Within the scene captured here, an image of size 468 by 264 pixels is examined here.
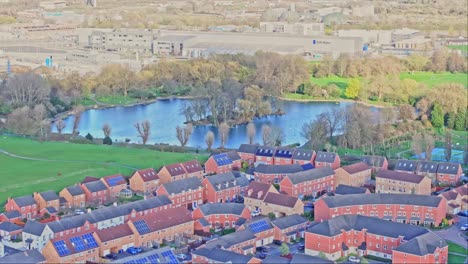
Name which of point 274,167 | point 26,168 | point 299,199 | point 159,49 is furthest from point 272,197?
point 159,49

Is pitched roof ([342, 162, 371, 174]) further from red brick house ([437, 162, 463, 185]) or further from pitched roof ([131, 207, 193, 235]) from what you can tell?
pitched roof ([131, 207, 193, 235])

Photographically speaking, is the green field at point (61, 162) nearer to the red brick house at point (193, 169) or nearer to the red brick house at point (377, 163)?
the red brick house at point (193, 169)

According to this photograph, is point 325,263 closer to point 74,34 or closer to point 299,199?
point 299,199

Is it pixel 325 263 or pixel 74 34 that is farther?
pixel 74 34

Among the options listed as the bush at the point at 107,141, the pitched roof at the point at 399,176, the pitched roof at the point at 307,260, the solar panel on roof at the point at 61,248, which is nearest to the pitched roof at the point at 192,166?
the pitched roof at the point at 399,176

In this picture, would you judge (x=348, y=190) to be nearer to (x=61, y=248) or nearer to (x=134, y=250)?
(x=134, y=250)
